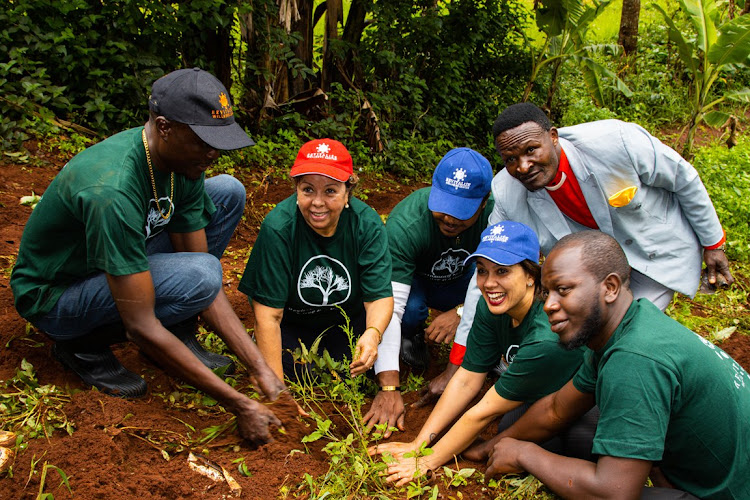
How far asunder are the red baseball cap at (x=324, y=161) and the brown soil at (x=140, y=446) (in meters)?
1.06

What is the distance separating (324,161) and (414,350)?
5.25ft

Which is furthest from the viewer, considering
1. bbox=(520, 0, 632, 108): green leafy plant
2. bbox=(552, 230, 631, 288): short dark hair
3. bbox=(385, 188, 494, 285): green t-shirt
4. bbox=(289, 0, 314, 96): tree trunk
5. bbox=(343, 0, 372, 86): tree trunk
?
bbox=(520, 0, 632, 108): green leafy plant

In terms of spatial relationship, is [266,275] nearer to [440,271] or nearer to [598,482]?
[440,271]

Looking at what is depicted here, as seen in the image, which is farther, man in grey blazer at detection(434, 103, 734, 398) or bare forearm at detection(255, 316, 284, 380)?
man in grey blazer at detection(434, 103, 734, 398)

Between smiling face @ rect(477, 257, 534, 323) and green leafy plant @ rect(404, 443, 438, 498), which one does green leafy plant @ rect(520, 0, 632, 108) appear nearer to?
smiling face @ rect(477, 257, 534, 323)

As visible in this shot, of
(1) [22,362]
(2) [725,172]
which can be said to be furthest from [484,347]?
(2) [725,172]

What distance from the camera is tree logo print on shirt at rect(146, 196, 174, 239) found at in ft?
9.66

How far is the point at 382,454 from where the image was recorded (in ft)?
9.50

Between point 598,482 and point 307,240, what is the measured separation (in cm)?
174

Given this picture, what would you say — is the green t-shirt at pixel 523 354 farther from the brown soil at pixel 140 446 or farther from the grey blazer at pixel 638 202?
the grey blazer at pixel 638 202

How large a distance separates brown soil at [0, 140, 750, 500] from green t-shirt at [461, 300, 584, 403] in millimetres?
444

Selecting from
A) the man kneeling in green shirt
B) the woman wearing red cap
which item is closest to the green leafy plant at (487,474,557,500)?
the man kneeling in green shirt

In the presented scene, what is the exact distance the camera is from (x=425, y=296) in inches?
167

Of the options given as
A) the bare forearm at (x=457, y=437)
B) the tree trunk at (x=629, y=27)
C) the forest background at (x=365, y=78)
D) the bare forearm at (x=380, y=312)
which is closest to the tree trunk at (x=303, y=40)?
the forest background at (x=365, y=78)
